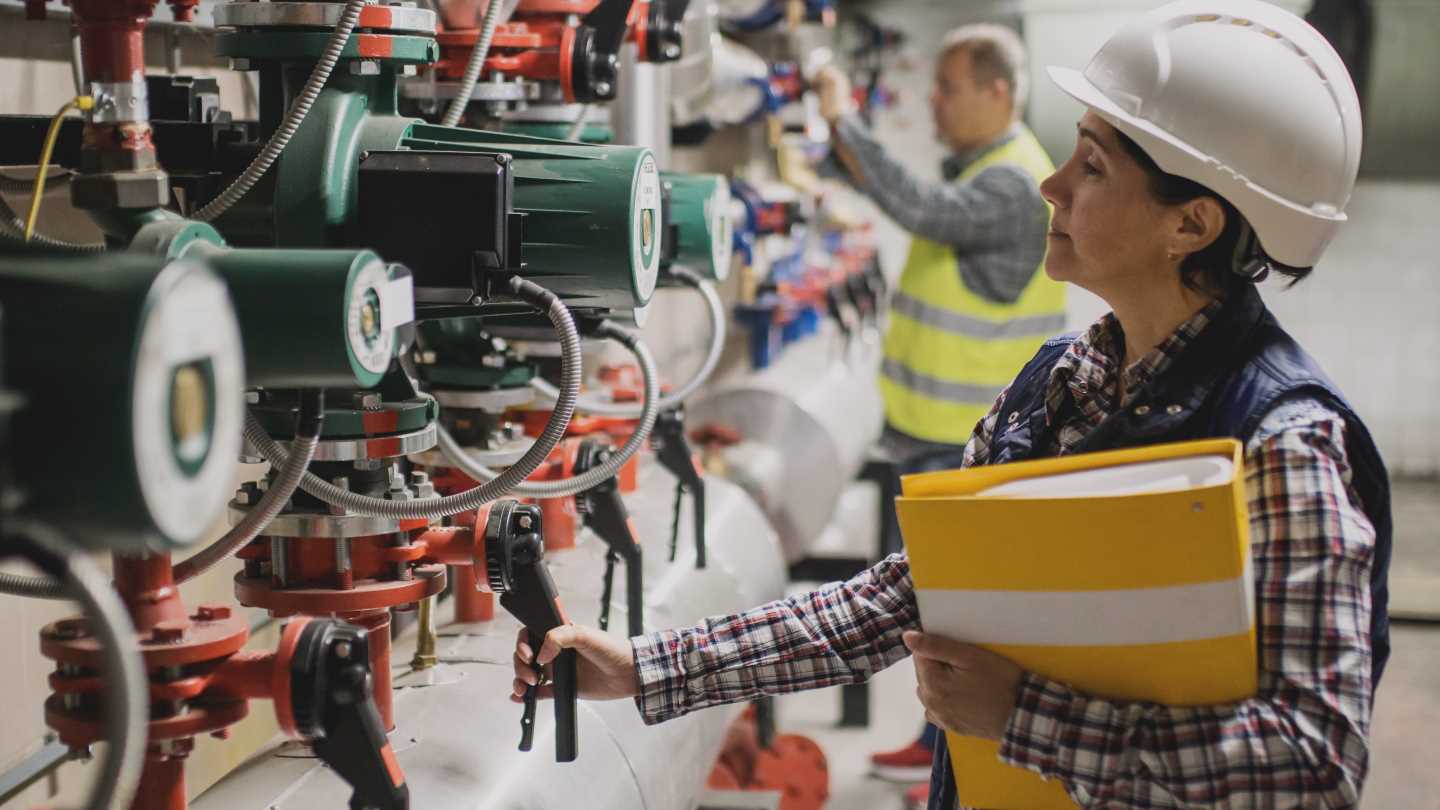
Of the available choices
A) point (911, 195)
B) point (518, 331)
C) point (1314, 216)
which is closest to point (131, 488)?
point (1314, 216)

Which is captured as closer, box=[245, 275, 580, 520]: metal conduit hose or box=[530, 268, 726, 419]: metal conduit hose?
box=[245, 275, 580, 520]: metal conduit hose

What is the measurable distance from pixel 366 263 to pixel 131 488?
0.29 m

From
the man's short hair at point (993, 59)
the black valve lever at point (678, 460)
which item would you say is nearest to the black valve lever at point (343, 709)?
the black valve lever at point (678, 460)

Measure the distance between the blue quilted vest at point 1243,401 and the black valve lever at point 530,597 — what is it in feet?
1.31

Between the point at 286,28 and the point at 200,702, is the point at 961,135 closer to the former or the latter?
the point at 286,28

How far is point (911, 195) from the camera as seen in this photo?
10.1 feet

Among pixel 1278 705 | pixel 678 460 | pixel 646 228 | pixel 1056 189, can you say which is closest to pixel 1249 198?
pixel 1056 189

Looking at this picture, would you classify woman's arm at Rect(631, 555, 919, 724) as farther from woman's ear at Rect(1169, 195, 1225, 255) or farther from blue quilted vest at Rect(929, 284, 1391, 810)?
woman's ear at Rect(1169, 195, 1225, 255)

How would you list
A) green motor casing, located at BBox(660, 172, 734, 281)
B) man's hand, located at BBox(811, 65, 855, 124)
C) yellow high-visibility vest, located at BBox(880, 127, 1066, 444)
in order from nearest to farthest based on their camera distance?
green motor casing, located at BBox(660, 172, 734, 281), yellow high-visibility vest, located at BBox(880, 127, 1066, 444), man's hand, located at BBox(811, 65, 855, 124)

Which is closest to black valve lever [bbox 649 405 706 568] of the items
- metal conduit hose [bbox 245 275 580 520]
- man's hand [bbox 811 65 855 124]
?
metal conduit hose [bbox 245 275 580 520]

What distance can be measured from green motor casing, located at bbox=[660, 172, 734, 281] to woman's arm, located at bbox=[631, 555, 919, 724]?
0.61 metres

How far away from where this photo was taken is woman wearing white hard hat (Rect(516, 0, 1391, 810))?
0.95m

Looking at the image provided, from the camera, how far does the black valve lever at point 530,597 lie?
121 cm

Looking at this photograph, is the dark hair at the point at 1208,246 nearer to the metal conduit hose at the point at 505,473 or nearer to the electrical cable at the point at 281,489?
the metal conduit hose at the point at 505,473
